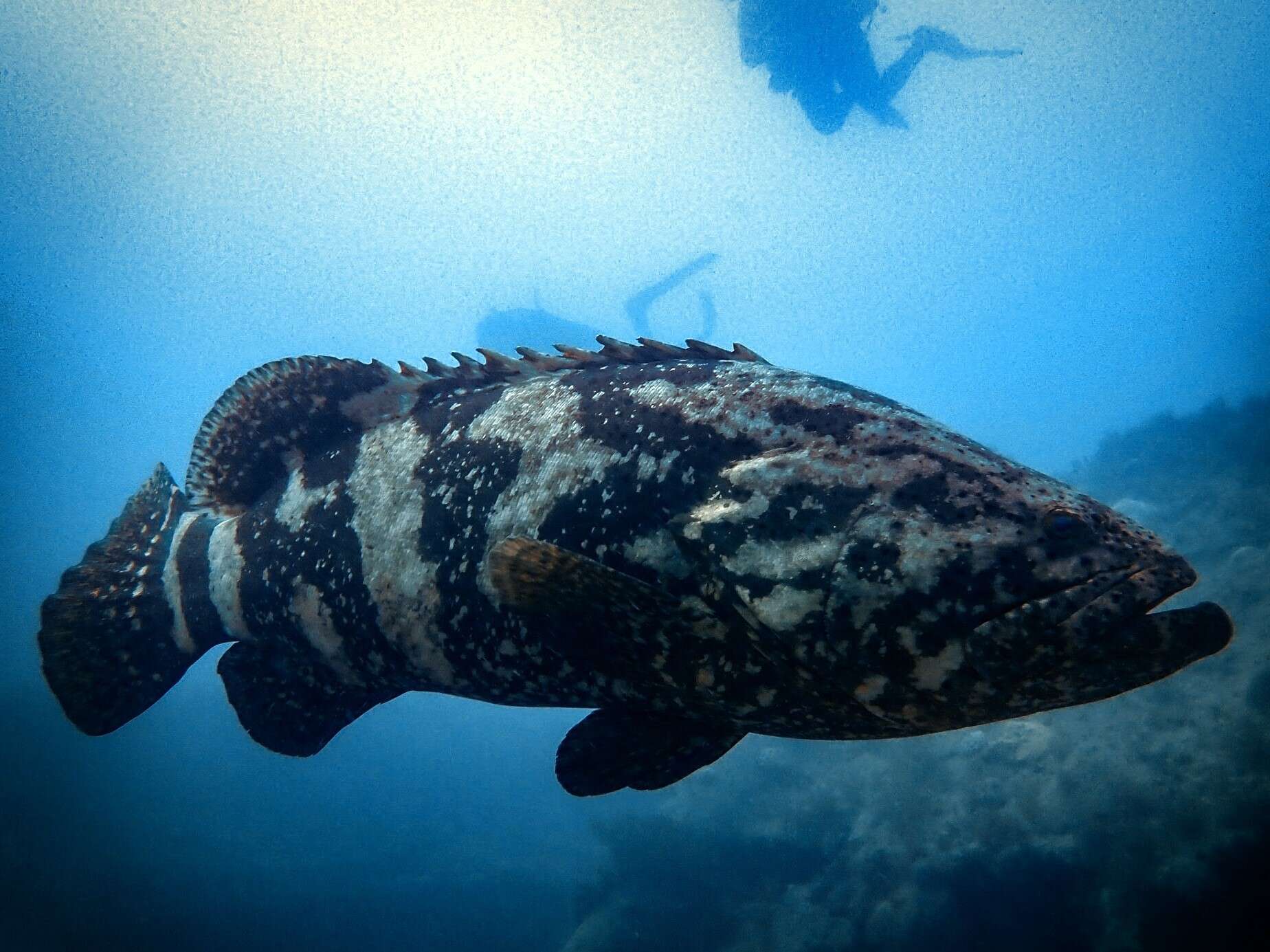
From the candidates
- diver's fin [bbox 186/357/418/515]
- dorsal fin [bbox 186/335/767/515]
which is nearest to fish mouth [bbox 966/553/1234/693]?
dorsal fin [bbox 186/335/767/515]

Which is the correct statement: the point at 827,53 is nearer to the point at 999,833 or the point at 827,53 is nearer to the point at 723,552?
the point at 999,833

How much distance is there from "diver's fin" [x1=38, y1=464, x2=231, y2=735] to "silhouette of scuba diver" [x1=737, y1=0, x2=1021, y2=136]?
95.1 feet

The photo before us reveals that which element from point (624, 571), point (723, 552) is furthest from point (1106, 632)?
point (624, 571)

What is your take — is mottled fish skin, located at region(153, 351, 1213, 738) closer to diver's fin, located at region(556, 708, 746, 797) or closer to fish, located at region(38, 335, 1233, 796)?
fish, located at region(38, 335, 1233, 796)

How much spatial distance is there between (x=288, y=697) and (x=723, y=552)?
284 centimetres

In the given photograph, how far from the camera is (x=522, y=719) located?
32.1m

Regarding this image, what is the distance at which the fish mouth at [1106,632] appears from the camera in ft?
5.55

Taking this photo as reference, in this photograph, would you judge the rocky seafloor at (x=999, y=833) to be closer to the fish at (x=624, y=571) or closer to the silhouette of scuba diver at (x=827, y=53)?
the fish at (x=624, y=571)

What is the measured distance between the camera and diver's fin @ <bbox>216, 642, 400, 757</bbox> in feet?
10.8

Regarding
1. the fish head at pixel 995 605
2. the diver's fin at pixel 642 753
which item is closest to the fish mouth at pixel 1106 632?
the fish head at pixel 995 605

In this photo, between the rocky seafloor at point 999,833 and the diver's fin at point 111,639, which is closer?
the diver's fin at point 111,639

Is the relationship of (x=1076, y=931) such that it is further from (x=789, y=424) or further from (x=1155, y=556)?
(x=789, y=424)

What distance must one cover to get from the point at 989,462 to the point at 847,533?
0.65 metres

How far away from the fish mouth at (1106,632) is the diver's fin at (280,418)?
9.93 feet
